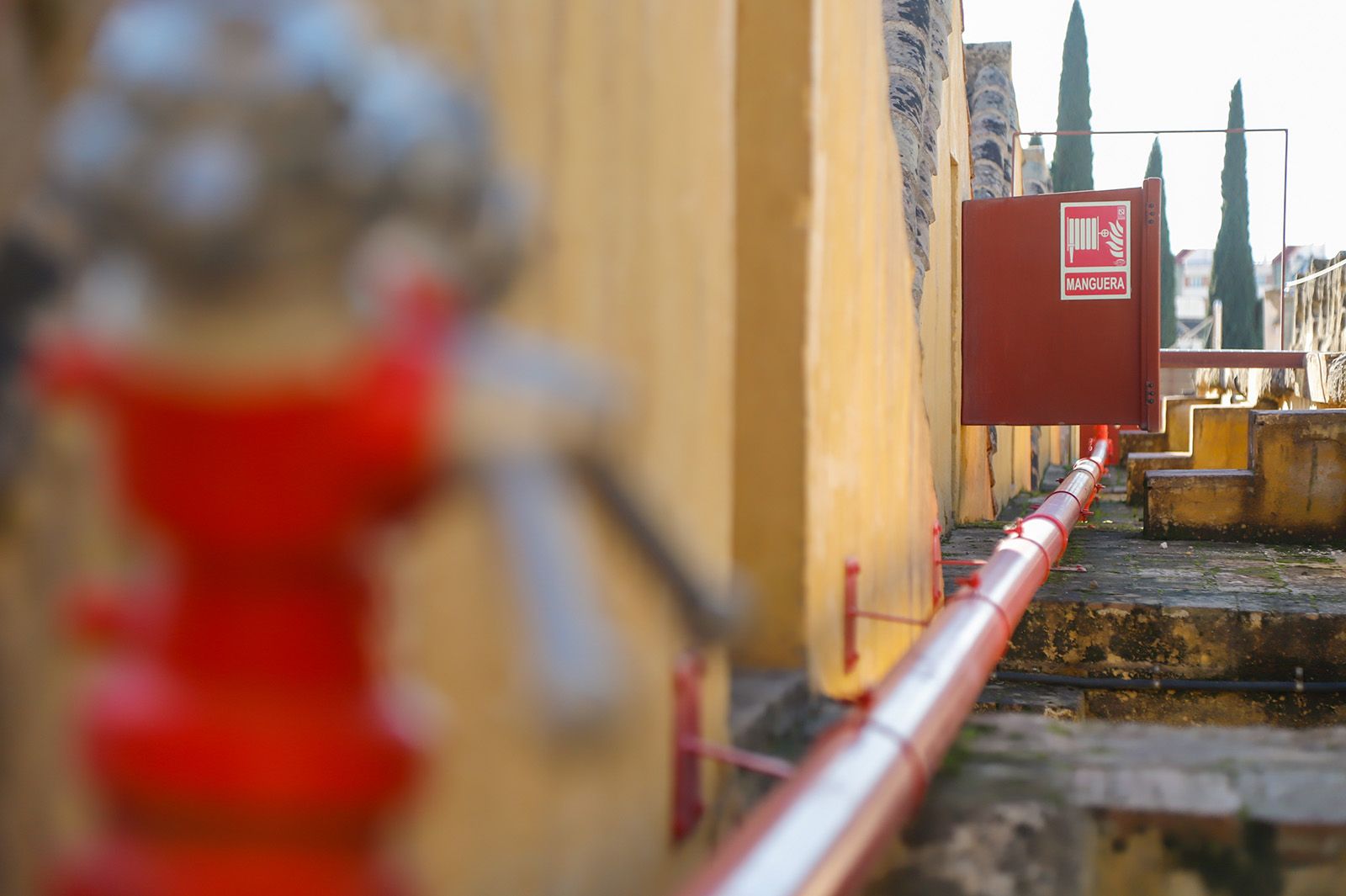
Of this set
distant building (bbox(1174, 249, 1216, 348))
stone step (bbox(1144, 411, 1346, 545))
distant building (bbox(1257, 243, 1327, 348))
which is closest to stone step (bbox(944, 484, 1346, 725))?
stone step (bbox(1144, 411, 1346, 545))

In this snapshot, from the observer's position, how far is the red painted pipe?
1485mm

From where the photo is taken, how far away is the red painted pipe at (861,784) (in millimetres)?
1485

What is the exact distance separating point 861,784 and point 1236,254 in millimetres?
31913

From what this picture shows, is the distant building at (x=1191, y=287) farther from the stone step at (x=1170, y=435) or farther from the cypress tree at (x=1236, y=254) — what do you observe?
the stone step at (x=1170, y=435)

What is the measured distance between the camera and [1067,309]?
7.98 meters

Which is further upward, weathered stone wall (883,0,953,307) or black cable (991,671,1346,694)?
weathered stone wall (883,0,953,307)

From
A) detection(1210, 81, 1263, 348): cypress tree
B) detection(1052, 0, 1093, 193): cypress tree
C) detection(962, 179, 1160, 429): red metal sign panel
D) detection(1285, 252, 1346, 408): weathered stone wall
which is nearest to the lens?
detection(962, 179, 1160, 429): red metal sign panel

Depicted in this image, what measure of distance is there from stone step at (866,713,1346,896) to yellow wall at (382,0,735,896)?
52 centimetres

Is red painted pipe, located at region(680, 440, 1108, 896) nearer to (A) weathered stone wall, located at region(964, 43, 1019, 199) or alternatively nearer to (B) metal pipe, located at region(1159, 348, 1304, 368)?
(A) weathered stone wall, located at region(964, 43, 1019, 199)

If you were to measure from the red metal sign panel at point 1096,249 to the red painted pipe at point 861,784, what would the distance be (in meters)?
5.26

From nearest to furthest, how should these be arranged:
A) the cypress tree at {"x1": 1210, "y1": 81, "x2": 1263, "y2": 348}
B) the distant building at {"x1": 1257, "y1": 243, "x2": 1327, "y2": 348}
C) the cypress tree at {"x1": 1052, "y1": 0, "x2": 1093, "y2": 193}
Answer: the distant building at {"x1": 1257, "y1": 243, "x2": 1327, "y2": 348}, the cypress tree at {"x1": 1052, "y1": 0, "x2": 1093, "y2": 193}, the cypress tree at {"x1": 1210, "y1": 81, "x2": 1263, "y2": 348}

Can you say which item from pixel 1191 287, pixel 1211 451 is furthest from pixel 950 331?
pixel 1191 287

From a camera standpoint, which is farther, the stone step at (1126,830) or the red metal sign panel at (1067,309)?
the red metal sign panel at (1067,309)

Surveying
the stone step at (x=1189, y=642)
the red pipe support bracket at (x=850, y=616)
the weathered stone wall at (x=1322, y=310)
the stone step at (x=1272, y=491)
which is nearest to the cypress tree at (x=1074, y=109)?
the weathered stone wall at (x=1322, y=310)
